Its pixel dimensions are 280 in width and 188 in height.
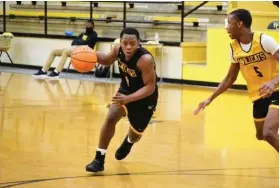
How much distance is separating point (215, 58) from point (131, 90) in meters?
9.14

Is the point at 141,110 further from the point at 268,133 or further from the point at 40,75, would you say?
the point at 40,75

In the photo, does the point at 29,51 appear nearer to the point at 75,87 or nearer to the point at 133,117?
the point at 75,87

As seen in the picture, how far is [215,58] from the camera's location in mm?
15750

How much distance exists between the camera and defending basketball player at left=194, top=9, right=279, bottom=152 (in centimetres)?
589

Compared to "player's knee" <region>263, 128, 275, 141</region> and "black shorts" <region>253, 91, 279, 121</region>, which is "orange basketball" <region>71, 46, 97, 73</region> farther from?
"player's knee" <region>263, 128, 275, 141</region>

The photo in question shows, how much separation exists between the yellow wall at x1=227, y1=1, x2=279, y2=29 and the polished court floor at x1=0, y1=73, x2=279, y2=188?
303cm

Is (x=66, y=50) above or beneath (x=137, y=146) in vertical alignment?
above

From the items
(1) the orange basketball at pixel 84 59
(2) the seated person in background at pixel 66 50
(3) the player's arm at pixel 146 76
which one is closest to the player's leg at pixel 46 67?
(2) the seated person in background at pixel 66 50

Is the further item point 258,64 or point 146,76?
point 146,76

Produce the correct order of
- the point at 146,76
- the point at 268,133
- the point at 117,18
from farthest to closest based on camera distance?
1. the point at 117,18
2. the point at 146,76
3. the point at 268,133

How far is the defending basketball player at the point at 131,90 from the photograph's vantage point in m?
6.58

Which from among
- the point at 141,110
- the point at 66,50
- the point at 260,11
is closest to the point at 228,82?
the point at 141,110

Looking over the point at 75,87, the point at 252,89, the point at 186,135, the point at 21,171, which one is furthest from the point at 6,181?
the point at 75,87

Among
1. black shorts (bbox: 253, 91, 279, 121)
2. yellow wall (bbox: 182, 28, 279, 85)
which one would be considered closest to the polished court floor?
black shorts (bbox: 253, 91, 279, 121)
